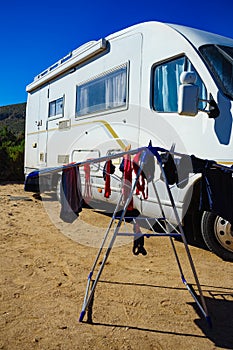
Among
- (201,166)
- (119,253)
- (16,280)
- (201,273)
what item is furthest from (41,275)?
(201,166)

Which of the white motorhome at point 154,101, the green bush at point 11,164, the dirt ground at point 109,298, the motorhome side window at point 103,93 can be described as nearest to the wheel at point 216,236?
the white motorhome at point 154,101

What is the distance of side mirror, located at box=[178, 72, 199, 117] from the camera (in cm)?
345

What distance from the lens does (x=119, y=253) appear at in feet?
14.2

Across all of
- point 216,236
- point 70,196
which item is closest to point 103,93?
point 70,196

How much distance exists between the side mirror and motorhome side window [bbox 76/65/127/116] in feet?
5.62

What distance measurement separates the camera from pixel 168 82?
4410 millimetres

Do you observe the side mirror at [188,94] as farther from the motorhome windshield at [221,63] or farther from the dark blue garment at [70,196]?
the dark blue garment at [70,196]

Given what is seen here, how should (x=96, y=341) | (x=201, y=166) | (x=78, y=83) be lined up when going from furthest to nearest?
(x=78, y=83) → (x=201, y=166) → (x=96, y=341)

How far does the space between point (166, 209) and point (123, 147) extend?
1.25 m

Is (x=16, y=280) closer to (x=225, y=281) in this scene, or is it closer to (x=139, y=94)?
(x=225, y=281)

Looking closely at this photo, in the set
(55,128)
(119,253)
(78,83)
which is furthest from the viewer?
(55,128)

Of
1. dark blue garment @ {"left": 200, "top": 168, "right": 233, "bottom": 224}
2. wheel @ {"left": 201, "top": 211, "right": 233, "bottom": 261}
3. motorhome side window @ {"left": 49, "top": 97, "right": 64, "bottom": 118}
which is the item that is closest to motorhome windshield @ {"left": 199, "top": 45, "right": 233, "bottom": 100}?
dark blue garment @ {"left": 200, "top": 168, "right": 233, "bottom": 224}

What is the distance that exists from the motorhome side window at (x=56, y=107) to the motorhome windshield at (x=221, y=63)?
12.4ft

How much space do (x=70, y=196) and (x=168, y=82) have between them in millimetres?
2016
